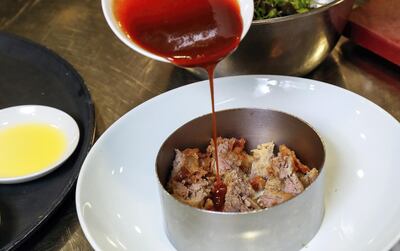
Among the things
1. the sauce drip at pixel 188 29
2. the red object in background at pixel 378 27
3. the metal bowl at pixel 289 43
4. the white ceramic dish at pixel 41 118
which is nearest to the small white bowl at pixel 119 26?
the sauce drip at pixel 188 29

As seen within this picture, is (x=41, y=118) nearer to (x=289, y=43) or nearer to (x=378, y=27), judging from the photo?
(x=289, y=43)

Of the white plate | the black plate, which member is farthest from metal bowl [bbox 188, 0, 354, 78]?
the black plate

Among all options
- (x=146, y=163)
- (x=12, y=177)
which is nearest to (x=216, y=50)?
(x=146, y=163)

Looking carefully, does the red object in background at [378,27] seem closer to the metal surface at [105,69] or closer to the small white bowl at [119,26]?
the metal surface at [105,69]

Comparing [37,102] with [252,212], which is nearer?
[252,212]

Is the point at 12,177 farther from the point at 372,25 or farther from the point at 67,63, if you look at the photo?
the point at 372,25

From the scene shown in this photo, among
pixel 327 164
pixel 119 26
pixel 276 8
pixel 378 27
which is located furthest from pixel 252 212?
pixel 378 27
